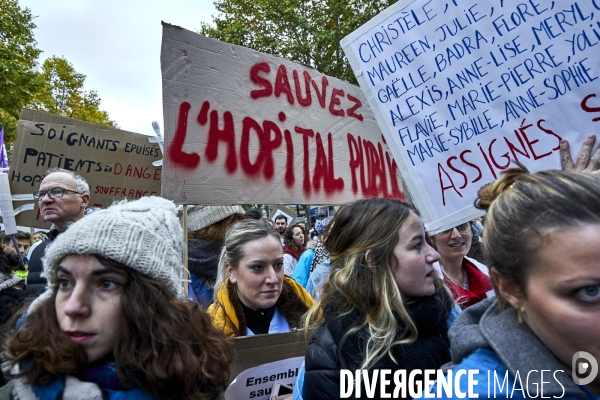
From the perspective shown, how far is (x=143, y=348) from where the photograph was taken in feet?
4.73

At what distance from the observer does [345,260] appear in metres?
2.01

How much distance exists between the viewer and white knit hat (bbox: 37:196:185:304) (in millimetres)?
1443

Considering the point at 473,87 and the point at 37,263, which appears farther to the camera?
the point at 37,263

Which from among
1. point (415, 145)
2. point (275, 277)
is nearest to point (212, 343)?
point (275, 277)

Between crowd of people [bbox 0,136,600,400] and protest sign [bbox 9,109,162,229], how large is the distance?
2.02 metres

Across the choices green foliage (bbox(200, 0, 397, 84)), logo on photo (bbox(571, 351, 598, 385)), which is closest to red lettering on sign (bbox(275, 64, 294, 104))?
logo on photo (bbox(571, 351, 598, 385))

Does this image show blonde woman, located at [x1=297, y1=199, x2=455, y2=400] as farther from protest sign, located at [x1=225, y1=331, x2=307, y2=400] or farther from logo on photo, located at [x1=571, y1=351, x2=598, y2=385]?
logo on photo, located at [x1=571, y1=351, x2=598, y2=385]

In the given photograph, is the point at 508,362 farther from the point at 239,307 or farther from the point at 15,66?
the point at 15,66

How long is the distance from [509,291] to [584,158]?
92cm

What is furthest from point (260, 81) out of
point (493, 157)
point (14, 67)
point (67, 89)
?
point (67, 89)

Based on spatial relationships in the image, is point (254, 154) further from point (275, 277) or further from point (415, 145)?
point (415, 145)

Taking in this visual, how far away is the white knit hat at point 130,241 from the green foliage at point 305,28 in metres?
14.8

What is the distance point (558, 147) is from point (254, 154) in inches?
73.5

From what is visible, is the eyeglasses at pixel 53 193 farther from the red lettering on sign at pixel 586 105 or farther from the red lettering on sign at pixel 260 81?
the red lettering on sign at pixel 586 105
